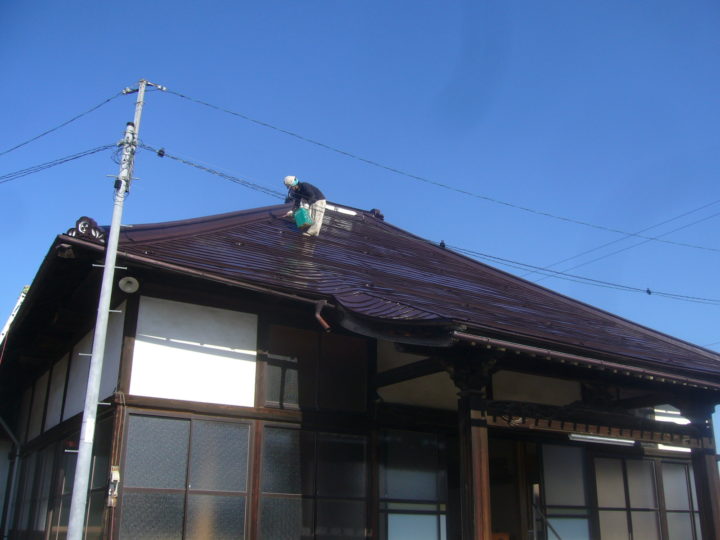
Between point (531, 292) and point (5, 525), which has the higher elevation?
point (531, 292)

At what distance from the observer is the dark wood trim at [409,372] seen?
25.7ft

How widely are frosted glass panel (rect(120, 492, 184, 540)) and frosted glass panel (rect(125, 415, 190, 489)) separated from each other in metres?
0.12

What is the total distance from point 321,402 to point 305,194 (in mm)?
3868

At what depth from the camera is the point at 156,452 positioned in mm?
7109

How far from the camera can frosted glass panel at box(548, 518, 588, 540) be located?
396 inches

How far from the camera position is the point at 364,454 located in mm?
8523

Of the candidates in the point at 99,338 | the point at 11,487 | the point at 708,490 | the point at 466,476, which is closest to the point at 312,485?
the point at 466,476

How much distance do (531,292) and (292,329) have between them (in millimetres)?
6420

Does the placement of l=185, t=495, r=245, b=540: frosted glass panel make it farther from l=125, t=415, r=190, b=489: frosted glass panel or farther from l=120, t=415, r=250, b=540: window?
l=125, t=415, r=190, b=489: frosted glass panel

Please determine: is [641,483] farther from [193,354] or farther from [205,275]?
[205,275]

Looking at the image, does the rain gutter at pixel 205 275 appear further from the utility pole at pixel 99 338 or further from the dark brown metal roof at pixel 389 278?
the utility pole at pixel 99 338

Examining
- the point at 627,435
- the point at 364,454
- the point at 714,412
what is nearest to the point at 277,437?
the point at 364,454

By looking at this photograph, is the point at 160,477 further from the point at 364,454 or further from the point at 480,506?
the point at 480,506

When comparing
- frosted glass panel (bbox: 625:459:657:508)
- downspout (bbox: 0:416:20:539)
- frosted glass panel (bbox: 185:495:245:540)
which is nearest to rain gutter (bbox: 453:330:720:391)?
frosted glass panel (bbox: 625:459:657:508)
